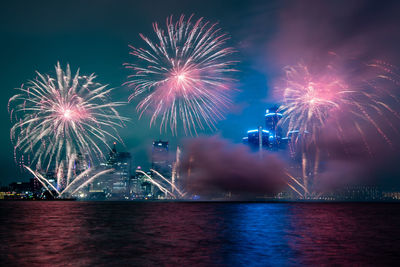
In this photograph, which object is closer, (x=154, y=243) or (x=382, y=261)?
(x=382, y=261)

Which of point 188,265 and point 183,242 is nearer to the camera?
point 188,265

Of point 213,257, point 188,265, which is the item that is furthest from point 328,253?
point 188,265

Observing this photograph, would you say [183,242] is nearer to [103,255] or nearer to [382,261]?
[103,255]

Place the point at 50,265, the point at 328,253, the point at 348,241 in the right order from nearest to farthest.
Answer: the point at 50,265
the point at 328,253
the point at 348,241

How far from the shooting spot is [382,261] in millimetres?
22828

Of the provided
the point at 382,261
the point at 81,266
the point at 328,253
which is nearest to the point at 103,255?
the point at 81,266

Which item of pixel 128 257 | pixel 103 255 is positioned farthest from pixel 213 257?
pixel 103 255

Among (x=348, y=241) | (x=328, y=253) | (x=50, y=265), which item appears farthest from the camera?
(x=348, y=241)

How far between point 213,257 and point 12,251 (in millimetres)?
14808

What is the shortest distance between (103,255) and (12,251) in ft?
23.9

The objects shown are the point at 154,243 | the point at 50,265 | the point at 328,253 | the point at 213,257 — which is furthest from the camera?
the point at 154,243

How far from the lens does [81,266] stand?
810 inches

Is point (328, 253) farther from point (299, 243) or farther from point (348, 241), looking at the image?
point (348, 241)

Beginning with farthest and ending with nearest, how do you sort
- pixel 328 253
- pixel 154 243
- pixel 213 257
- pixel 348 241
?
pixel 348 241 < pixel 154 243 < pixel 328 253 < pixel 213 257
